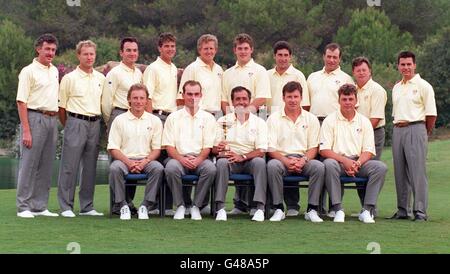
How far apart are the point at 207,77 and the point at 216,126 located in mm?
730

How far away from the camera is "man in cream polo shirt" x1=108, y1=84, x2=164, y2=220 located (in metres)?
11.3

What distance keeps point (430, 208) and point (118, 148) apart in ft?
13.7

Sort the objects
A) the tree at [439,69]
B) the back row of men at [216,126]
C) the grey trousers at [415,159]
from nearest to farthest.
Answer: the back row of men at [216,126] → the grey trousers at [415,159] → the tree at [439,69]

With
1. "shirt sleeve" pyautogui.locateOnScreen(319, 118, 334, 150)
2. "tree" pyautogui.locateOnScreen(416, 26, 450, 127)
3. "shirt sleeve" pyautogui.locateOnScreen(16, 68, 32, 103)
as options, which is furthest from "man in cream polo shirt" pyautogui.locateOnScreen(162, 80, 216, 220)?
"tree" pyautogui.locateOnScreen(416, 26, 450, 127)

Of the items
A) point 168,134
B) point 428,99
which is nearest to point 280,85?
point 168,134

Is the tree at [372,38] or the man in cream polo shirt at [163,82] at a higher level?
the tree at [372,38]

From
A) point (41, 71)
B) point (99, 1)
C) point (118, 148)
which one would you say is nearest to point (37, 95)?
point (41, 71)

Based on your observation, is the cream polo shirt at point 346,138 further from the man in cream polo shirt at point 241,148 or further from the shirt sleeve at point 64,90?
the shirt sleeve at point 64,90

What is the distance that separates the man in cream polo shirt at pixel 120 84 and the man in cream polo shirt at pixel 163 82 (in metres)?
0.19

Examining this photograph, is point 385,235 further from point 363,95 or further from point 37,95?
point 37,95

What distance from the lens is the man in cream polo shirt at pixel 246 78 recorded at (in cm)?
1201

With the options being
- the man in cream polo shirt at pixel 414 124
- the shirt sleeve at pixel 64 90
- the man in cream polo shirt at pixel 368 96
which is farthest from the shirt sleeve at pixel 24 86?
the man in cream polo shirt at pixel 414 124

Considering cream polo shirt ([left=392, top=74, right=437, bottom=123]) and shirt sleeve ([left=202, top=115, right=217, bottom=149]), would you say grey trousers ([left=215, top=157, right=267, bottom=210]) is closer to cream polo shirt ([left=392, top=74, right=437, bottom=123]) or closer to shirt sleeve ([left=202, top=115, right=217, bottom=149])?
shirt sleeve ([left=202, top=115, right=217, bottom=149])

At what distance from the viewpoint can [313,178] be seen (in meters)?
11.3
